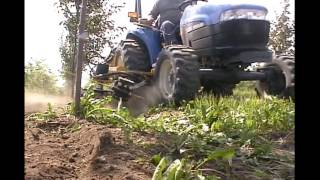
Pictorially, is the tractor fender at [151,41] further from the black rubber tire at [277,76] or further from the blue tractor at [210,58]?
the black rubber tire at [277,76]

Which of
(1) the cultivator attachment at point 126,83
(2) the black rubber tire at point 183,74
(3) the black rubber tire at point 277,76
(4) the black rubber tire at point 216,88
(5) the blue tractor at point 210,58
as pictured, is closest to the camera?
(2) the black rubber tire at point 183,74

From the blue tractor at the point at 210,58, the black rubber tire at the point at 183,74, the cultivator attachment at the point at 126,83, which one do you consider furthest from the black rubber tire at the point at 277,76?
the cultivator attachment at the point at 126,83

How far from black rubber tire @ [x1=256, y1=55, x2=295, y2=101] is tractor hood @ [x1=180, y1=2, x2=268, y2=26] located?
0.89 metres

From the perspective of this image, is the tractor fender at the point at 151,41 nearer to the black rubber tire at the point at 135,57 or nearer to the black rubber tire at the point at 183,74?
the black rubber tire at the point at 135,57

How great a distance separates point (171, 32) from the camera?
242 inches

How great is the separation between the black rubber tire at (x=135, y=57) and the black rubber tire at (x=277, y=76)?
1.79 metres

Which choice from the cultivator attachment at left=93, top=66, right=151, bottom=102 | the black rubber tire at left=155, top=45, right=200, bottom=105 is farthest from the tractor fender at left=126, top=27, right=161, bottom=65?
the black rubber tire at left=155, top=45, right=200, bottom=105

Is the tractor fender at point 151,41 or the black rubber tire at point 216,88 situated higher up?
the tractor fender at point 151,41

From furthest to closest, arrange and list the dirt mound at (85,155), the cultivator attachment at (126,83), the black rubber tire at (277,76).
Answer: the cultivator attachment at (126,83) < the black rubber tire at (277,76) < the dirt mound at (85,155)

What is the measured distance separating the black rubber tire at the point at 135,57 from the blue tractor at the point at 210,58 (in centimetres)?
2

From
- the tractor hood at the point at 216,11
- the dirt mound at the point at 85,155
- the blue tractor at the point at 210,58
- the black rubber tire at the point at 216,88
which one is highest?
the tractor hood at the point at 216,11

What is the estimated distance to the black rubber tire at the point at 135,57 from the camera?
6559 millimetres

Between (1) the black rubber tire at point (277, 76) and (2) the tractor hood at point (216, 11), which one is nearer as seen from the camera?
(2) the tractor hood at point (216, 11)
